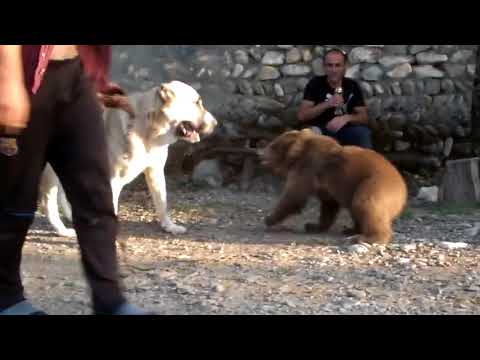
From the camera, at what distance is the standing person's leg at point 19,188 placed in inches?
117

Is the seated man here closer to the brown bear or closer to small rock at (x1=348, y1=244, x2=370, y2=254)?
the brown bear

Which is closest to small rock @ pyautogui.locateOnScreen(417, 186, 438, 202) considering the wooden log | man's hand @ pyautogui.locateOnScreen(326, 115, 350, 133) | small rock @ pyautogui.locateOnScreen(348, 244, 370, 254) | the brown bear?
the wooden log

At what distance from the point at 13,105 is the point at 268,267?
7.68 ft

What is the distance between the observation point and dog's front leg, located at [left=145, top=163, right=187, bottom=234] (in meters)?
5.87

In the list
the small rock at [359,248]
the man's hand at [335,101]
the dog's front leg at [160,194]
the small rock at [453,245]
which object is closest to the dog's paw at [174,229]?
the dog's front leg at [160,194]

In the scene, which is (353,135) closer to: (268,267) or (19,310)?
(268,267)

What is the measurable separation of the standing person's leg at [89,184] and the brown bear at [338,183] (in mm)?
2640

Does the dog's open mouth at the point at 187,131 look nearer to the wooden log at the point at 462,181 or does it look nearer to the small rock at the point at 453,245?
the small rock at the point at 453,245

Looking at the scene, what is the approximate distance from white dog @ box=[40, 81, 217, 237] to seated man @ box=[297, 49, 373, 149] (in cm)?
132

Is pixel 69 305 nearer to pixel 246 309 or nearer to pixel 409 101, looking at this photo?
pixel 246 309

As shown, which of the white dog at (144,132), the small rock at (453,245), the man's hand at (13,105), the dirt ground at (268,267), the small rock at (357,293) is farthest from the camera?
the white dog at (144,132)

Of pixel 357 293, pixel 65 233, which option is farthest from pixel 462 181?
pixel 65 233

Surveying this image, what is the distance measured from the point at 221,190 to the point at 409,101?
215 cm

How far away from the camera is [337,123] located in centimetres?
668
